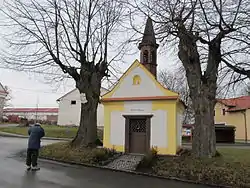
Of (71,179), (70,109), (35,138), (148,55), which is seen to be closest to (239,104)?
(148,55)

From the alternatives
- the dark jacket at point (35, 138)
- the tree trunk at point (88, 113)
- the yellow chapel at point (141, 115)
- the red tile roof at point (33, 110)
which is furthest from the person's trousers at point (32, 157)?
the red tile roof at point (33, 110)

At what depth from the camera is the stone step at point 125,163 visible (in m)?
12.9

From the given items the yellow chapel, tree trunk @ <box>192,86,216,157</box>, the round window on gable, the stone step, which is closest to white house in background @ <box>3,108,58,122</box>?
the yellow chapel

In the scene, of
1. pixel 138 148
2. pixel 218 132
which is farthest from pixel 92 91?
pixel 218 132

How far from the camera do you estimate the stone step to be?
12.9 m

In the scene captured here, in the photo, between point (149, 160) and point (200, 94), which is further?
point (200, 94)

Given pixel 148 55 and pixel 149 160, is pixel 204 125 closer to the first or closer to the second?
pixel 149 160

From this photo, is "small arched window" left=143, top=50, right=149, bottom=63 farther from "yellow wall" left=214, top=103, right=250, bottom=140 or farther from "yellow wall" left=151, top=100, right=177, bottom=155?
"yellow wall" left=214, top=103, right=250, bottom=140

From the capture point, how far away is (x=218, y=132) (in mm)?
31891

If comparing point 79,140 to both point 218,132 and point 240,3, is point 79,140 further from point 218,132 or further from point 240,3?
point 218,132

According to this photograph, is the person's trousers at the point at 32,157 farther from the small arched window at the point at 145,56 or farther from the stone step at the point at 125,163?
the small arched window at the point at 145,56

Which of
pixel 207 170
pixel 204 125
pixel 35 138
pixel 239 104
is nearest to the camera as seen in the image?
pixel 207 170

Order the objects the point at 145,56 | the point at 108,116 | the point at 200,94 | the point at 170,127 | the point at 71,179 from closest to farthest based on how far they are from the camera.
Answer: the point at 71,179 → the point at 200,94 → the point at 170,127 → the point at 108,116 → the point at 145,56

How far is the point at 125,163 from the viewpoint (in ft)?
44.8
